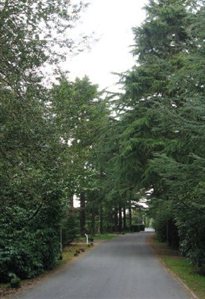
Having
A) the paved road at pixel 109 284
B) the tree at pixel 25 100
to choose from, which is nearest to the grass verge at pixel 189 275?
the paved road at pixel 109 284

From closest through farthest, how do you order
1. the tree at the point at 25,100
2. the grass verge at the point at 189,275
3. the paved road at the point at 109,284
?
the tree at the point at 25,100 < the paved road at the point at 109,284 < the grass verge at the point at 189,275

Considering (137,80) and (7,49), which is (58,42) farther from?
(137,80)

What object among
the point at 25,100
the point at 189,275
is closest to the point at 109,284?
the point at 189,275

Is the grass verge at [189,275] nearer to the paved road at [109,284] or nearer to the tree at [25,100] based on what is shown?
the paved road at [109,284]

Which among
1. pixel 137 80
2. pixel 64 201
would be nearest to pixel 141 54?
pixel 137 80

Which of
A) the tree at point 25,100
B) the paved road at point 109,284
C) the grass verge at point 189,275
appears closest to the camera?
the tree at point 25,100

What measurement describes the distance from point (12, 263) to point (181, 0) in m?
20.6

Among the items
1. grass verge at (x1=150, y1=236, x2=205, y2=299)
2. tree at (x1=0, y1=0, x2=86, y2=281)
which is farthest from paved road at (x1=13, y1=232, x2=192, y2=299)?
tree at (x1=0, y1=0, x2=86, y2=281)

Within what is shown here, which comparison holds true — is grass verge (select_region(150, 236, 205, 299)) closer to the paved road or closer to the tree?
the paved road

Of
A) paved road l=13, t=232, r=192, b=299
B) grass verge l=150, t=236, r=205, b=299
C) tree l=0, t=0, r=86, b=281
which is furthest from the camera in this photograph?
grass verge l=150, t=236, r=205, b=299

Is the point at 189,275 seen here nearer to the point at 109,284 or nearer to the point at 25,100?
the point at 109,284

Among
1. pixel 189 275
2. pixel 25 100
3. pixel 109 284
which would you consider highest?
pixel 25 100

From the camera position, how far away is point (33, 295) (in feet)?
44.5

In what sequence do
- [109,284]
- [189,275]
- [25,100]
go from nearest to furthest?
[25,100] → [109,284] → [189,275]
